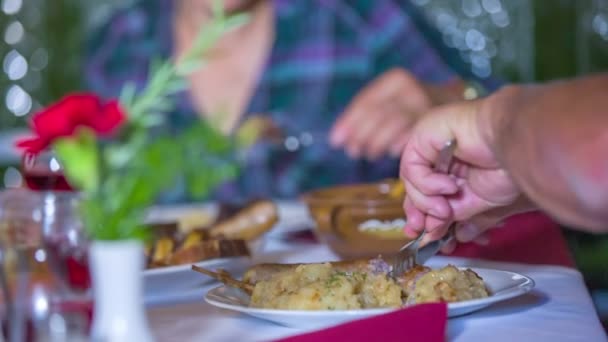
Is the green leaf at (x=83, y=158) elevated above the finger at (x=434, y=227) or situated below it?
above

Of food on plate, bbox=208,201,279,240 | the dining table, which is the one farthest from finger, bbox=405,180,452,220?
food on plate, bbox=208,201,279,240

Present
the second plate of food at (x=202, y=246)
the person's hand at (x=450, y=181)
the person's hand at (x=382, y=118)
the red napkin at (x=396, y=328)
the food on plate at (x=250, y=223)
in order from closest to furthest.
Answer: the red napkin at (x=396, y=328) < the person's hand at (x=450, y=181) < the second plate of food at (x=202, y=246) < the food on plate at (x=250, y=223) < the person's hand at (x=382, y=118)

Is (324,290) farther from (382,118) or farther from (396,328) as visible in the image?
(382,118)

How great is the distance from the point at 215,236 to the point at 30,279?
0.66 m

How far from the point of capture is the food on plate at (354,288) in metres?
0.86

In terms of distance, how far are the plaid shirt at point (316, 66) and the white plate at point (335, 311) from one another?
5.35 ft

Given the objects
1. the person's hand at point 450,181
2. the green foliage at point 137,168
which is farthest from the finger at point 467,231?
the green foliage at point 137,168

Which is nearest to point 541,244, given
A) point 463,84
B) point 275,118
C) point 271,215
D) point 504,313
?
point 271,215

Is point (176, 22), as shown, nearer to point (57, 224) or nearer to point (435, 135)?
point (435, 135)

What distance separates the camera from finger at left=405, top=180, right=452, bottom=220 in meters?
1.08

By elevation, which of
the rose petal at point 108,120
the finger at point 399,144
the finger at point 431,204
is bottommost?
the finger at point 431,204

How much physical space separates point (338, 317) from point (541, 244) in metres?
0.66

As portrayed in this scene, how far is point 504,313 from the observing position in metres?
0.94

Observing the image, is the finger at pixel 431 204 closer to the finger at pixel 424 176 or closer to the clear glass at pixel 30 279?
the finger at pixel 424 176
